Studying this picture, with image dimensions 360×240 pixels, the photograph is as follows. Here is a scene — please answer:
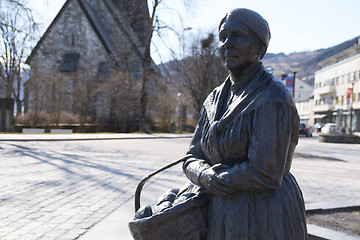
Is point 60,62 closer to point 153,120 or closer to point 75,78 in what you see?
point 75,78

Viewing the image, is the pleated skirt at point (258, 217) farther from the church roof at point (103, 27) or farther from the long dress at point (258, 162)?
the church roof at point (103, 27)

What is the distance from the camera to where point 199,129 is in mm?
2256

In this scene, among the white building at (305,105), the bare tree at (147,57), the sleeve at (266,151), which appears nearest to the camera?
the sleeve at (266,151)

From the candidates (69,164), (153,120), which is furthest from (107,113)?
(69,164)

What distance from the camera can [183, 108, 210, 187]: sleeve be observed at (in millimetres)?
1978

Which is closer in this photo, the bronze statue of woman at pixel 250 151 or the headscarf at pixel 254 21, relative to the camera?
the bronze statue of woman at pixel 250 151

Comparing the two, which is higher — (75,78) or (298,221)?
(75,78)

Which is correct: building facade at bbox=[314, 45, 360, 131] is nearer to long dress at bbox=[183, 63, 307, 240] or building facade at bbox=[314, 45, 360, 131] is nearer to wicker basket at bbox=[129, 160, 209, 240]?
long dress at bbox=[183, 63, 307, 240]

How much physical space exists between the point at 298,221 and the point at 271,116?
25.9 inches

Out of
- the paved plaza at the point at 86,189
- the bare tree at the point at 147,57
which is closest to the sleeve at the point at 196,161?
the paved plaza at the point at 86,189

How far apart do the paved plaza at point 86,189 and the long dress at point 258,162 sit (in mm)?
2714

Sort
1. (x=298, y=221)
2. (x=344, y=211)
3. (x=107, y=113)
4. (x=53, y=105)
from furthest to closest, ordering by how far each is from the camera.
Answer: (x=107, y=113), (x=53, y=105), (x=344, y=211), (x=298, y=221)

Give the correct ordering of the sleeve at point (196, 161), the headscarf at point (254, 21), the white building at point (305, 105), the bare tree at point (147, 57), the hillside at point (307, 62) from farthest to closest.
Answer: the hillside at point (307, 62), the white building at point (305, 105), the bare tree at point (147, 57), the sleeve at point (196, 161), the headscarf at point (254, 21)

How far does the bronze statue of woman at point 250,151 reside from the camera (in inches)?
68.7
